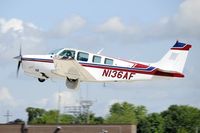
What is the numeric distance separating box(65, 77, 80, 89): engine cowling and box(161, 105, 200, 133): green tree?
3553 inches

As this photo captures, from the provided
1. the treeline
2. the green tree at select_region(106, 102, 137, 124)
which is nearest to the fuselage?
the treeline

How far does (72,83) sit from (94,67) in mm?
2115

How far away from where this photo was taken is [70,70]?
6569cm

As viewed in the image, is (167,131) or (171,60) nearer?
(171,60)

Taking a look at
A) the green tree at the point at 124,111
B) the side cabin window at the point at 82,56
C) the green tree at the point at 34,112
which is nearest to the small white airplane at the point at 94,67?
the side cabin window at the point at 82,56

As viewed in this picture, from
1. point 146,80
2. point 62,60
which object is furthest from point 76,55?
point 146,80

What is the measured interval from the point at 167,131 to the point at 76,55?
302 ft

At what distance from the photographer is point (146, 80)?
214ft

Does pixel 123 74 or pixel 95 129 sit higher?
pixel 123 74

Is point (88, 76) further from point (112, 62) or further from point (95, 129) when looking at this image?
point (95, 129)

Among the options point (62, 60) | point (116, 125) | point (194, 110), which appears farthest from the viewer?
point (194, 110)

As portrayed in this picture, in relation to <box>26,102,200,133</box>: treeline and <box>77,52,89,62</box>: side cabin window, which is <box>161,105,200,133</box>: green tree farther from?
<box>77,52,89,62</box>: side cabin window

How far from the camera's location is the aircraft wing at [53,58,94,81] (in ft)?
213

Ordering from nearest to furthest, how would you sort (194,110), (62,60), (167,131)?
1. (62,60)
2. (167,131)
3. (194,110)
